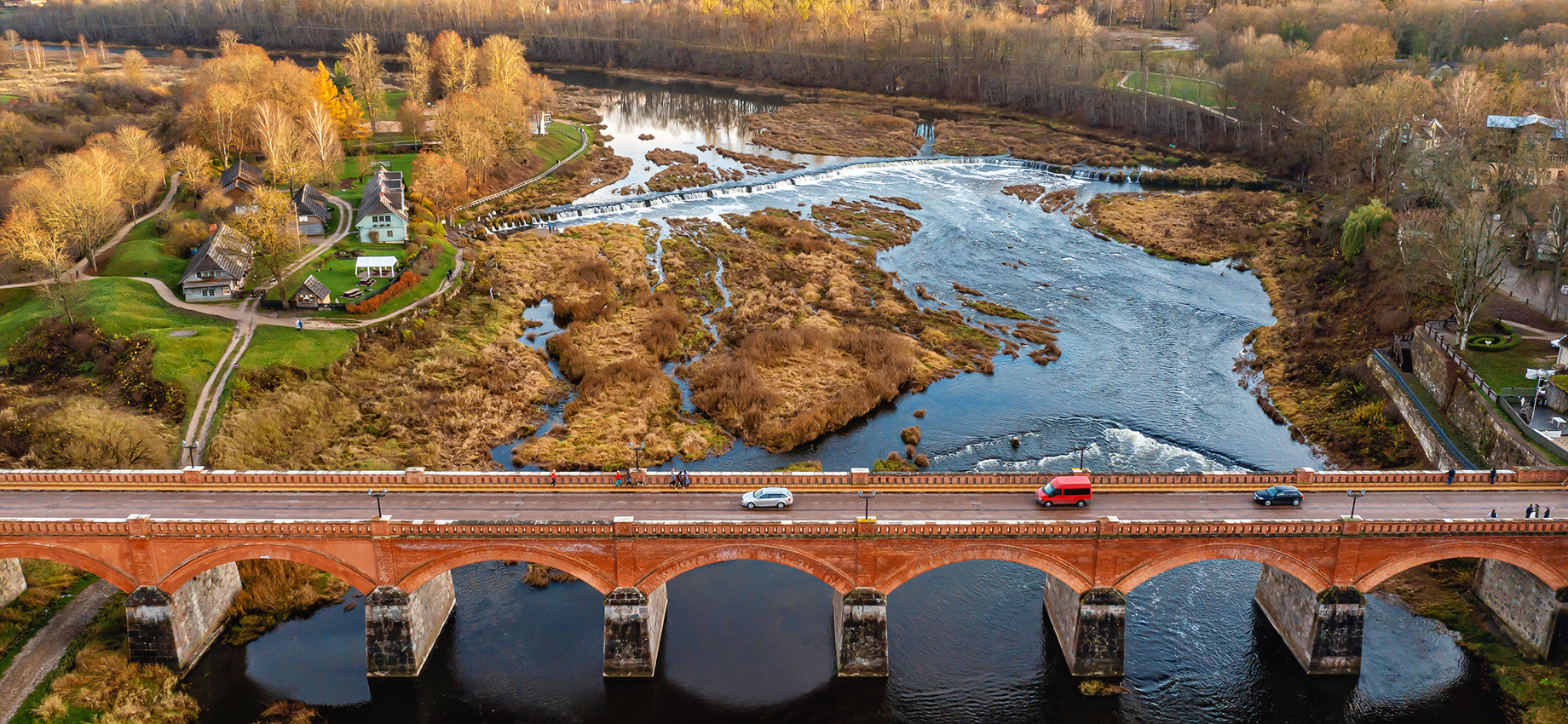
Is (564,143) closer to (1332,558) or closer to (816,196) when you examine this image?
(816,196)

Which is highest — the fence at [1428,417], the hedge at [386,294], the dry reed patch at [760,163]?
the dry reed patch at [760,163]

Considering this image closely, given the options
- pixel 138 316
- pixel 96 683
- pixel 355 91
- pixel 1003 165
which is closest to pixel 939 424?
pixel 96 683

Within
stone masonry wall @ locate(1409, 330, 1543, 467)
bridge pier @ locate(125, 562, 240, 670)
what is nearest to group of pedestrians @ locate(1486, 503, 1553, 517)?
stone masonry wall @ locate(1409, 330, 1543, 467)

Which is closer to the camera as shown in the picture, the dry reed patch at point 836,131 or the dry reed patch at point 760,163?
the dry reed patch at point 760,163

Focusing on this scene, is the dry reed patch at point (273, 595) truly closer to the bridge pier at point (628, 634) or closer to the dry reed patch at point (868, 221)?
the bridge pier at point (628, 634)

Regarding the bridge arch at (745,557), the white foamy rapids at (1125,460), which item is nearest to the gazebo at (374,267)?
the white foamy rapids at (1125,460)
